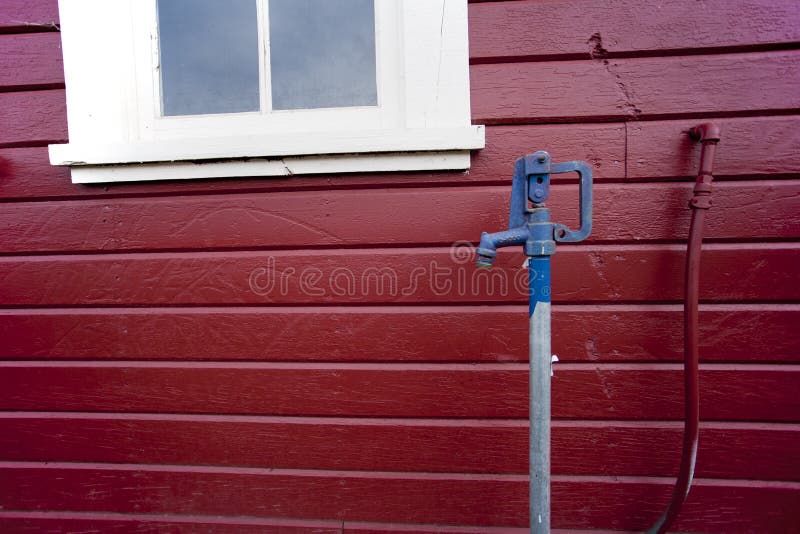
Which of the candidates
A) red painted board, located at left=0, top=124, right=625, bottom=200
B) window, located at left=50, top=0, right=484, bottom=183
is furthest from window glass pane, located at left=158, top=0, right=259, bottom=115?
red painted board, located at left=0, top=124, right=625, bottom=200

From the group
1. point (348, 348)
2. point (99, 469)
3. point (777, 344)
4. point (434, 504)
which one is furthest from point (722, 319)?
point (99, 469)

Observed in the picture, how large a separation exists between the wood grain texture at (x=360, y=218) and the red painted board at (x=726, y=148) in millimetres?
52

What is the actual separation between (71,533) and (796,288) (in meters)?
2.75

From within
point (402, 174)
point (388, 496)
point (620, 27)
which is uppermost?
point (620, 27)

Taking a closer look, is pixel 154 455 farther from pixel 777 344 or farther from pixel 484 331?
pixel 777 344

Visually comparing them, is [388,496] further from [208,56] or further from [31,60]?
[31,60]

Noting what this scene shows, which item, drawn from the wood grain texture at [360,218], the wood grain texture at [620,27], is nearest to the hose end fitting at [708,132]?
the wood grain texture at [360,218]

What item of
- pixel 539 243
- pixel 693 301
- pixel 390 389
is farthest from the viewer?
pixel 390 389

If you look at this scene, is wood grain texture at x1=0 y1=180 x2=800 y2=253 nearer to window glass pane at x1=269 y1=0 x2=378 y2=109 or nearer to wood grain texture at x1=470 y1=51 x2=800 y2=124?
wood grain texture at x1=470 y1=51 x2=800 y2=124

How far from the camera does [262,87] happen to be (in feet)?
5.13

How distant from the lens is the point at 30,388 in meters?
1.62

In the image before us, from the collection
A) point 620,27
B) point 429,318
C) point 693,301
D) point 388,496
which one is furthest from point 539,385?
point 620,27

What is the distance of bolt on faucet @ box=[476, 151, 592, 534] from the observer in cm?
106

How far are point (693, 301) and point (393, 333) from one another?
0.96 m
